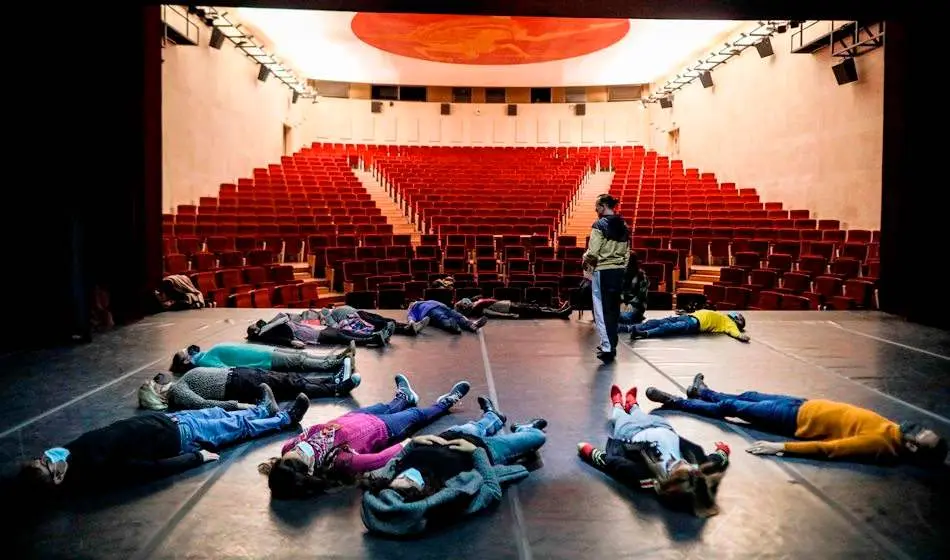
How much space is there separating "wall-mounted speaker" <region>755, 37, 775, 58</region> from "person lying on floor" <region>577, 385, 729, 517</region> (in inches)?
396

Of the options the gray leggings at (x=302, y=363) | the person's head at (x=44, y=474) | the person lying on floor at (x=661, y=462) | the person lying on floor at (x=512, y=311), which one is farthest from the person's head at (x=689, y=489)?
the person lying on floor at (x=512, y=311)

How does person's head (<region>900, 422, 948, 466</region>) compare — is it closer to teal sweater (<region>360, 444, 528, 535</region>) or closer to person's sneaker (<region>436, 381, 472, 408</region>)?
teal sweater (<region>360, 444, 528, 535</region>)

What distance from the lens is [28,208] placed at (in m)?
3.98

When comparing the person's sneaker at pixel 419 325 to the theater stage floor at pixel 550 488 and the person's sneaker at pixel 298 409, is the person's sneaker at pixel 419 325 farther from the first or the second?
the person's sneaker at pixel 298 409

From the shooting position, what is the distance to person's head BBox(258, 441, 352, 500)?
184cm

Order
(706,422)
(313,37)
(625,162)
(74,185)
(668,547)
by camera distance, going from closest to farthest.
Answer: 1. (668,547)
2. (706,422)
3. (74,185)
4. (313,37)
5. (625,162)

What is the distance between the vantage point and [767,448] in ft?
7.29

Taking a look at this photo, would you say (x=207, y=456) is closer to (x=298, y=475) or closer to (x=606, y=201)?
(x=298, y=475)

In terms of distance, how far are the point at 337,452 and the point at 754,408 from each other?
1.64 metres

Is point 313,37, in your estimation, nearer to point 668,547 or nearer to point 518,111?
point 518,111

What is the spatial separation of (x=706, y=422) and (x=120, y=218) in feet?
14.9

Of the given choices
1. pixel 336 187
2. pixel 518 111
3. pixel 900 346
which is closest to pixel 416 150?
pixel 518 111

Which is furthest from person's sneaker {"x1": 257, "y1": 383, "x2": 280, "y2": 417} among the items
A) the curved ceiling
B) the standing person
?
the curved ceiling

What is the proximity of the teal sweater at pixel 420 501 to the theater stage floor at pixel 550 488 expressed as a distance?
1.5 inches
